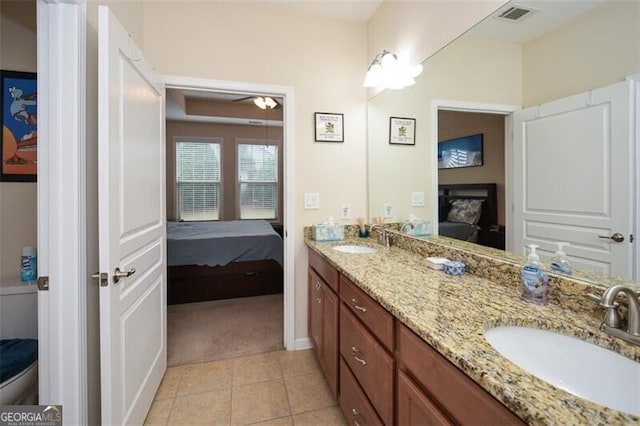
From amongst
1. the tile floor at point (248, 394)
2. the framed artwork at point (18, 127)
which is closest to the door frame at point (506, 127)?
the tile floor at point (248, 394)

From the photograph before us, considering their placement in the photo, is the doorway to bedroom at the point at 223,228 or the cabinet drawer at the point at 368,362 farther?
the doorway to bedroom at the point at 223,228

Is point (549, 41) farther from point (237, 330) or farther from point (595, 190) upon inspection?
point (237, 330)

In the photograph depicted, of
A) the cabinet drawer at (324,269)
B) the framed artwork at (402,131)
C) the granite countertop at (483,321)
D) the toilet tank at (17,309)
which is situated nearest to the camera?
the granite countertop at (483,321)

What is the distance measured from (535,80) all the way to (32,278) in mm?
2619

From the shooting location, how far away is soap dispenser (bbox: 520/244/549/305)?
101cm

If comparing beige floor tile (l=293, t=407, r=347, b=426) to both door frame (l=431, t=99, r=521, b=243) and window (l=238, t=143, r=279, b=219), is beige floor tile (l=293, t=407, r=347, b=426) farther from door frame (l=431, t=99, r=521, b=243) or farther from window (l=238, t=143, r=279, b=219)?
window (l=238, t=143, r=279, b=219)

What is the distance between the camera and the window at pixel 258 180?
6.02m

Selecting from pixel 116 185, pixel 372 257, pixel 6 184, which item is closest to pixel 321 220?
pixel 372 257

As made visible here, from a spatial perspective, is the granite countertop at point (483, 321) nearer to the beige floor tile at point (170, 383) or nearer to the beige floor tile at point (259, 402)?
the beige floor tile at point (259, 402)

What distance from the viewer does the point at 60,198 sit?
118cm

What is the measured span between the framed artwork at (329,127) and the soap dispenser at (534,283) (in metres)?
1.72

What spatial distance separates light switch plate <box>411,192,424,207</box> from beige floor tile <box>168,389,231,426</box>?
5.73ft

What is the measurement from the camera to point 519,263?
1.19 m

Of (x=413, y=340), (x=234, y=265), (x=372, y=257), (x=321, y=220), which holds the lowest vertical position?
(x=234, y=265)
